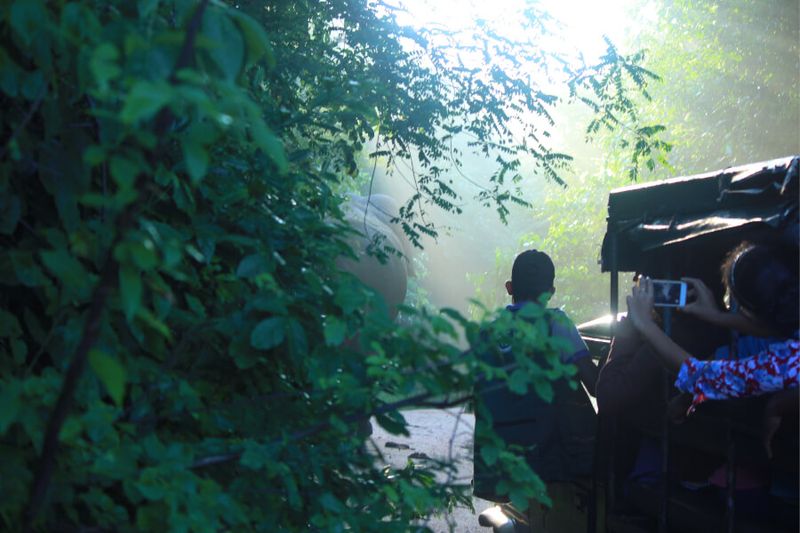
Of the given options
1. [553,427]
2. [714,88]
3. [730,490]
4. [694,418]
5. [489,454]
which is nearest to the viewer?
[489,454]

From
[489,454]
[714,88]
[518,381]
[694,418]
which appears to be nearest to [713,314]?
[694,418]

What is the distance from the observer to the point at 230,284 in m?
2.35

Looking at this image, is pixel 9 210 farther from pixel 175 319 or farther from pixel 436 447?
pixel 436 447

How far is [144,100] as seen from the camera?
1146 mm

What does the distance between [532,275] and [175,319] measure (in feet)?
9.31

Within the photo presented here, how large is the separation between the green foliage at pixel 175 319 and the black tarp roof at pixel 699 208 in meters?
1.56

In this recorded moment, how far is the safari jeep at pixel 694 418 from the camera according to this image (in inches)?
124

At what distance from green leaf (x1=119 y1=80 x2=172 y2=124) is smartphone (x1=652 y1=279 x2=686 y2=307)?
276 centimetres

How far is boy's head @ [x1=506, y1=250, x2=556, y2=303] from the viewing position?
4.62 meters

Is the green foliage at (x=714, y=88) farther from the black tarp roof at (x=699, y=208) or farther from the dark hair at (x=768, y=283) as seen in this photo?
the dark hair at (x=768, y=283)

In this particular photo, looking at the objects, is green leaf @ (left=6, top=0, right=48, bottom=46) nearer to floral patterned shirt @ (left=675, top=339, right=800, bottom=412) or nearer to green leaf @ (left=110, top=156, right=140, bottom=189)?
green leaf @ (left=110, top=156, right=140, bottom=189)

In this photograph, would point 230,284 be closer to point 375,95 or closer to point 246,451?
point 246,451

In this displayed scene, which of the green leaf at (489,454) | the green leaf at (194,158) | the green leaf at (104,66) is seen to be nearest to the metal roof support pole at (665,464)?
the green leaf at (489,454)

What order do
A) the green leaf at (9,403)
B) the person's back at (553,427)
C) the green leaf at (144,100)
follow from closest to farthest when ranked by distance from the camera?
the green leaf at (144,100) → the green leaf at (9,403) → the person's back at (553,427)
